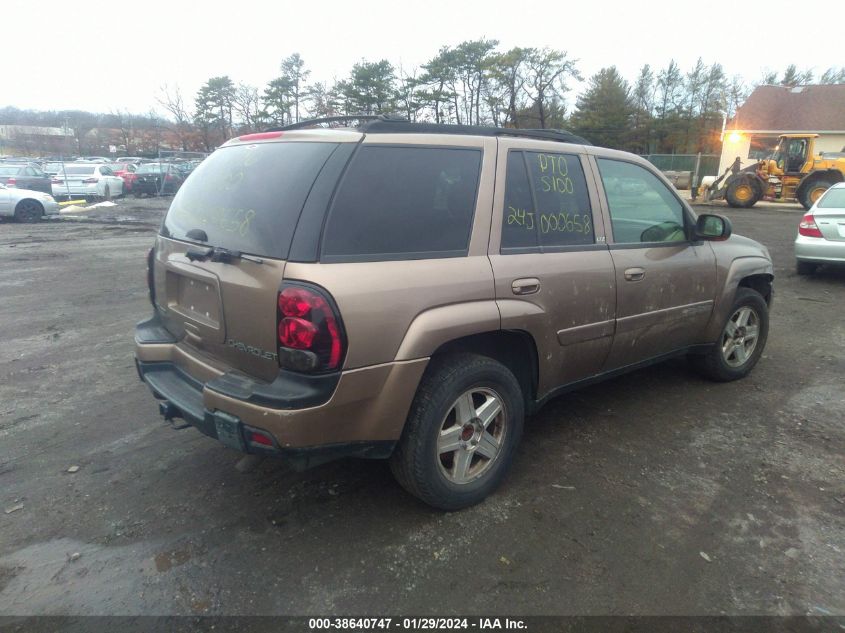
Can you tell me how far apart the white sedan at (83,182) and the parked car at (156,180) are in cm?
189

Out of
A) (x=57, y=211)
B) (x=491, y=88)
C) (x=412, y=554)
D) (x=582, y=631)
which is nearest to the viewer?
(x=582, y=631)

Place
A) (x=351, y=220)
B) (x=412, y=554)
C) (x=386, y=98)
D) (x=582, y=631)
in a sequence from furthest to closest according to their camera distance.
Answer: (x=386, y=98), (x=412, y=554), (x=351, y=220), (x=582, y=631)

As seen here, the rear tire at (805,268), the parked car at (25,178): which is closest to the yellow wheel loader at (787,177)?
the rear tire at (805,268)

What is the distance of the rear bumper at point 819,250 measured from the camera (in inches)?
321

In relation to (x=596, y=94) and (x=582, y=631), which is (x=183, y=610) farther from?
(x=596, y=94)

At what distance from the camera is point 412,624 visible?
87.4 inches

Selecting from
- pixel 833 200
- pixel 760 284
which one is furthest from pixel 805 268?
pixel 760 284

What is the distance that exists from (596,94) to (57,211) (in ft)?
148

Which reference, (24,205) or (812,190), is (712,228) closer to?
(24,205)

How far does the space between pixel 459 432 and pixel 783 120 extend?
141ft

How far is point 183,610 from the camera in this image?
2.26 m

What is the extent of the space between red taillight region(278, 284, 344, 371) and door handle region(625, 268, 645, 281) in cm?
206

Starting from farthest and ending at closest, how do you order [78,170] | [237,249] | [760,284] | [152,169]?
[152,169] → [78,170] → [760,284] → [237,249]

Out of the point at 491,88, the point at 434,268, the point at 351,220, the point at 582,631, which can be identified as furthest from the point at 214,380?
the point at 491,88
